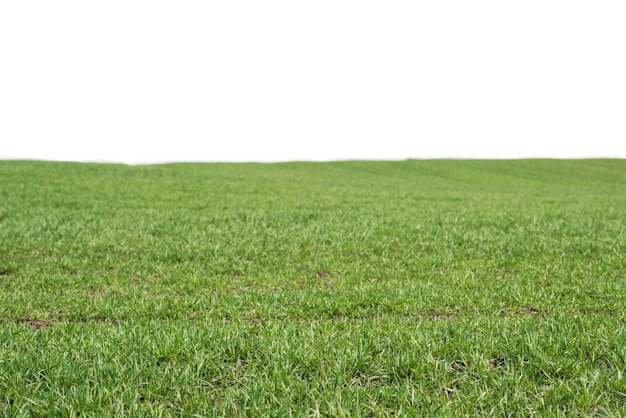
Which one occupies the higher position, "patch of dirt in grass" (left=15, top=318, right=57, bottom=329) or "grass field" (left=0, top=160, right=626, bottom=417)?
"grass field" (left=0, top=160, right=626, bottom=417)

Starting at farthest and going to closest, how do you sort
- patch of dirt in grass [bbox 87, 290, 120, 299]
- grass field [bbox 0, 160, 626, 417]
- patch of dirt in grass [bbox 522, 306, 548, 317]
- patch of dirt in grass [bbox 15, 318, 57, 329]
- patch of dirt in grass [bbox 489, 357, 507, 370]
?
patch of dirt in grass [bbox 87, 290, 120, 299] → patch of dirt in grass [bbox 522, 306, 548, 317] → patch of dirt in grass [bbox 15, 318, 57, 329] → patch of dirt in grass [bbox 489, 357, 507, 370] → grass field [bbox 0, 160, 626, 417]

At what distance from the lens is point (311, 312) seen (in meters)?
6.16

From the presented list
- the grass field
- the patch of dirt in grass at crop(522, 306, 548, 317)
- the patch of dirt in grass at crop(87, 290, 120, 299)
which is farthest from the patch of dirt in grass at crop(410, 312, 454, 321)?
the patch of dirt in grass at crop(87, 290, 120, 299)

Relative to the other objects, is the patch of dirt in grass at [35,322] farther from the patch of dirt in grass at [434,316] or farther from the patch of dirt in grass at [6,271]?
the patch of dirt in grass at [434,316]

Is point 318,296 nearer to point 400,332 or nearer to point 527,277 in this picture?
point 400,332

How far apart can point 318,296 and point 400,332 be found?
2.15 m

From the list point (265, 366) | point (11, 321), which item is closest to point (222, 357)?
point (265, 366)

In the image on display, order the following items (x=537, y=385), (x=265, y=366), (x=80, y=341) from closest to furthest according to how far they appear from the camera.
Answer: (x=537, y=385), (x=265, y=366), (x=80, y=341)

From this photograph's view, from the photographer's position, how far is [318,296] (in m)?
6.81

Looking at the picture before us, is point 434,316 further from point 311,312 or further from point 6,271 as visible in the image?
point 6,271

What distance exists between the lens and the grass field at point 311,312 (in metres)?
3.64

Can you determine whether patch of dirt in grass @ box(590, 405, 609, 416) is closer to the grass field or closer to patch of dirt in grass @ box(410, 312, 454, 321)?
the grass field

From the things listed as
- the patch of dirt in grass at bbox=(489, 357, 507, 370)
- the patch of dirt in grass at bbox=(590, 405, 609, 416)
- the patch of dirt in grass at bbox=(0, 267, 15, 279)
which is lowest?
the patch of dirt in grass at bbox=(0, 267, 15, 279)

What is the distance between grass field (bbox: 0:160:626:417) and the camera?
3643 millimetres
